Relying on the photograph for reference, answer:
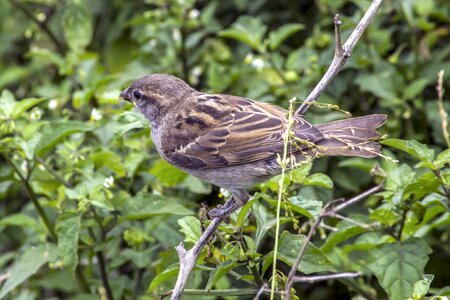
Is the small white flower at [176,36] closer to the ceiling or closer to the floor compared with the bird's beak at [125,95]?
closer to the floor

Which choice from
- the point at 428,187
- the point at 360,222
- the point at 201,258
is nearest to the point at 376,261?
the point at 360,222

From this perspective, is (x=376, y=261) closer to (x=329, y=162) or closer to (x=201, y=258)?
(x=201, y=258)

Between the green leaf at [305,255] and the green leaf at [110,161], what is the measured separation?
1.12 metres

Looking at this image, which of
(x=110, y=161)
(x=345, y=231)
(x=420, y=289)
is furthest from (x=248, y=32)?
(x=420, y=289)

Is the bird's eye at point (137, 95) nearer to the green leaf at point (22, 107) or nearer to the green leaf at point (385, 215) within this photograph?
the green leaf at point (22, 107)

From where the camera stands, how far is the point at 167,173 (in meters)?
4.16

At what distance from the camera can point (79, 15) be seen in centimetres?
590

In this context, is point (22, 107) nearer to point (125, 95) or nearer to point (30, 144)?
point (30, 144)

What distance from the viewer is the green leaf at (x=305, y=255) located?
321cm

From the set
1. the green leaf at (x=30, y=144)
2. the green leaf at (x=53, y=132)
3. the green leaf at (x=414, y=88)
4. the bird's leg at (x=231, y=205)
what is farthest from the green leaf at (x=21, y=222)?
the green leaf at (x=414, y=88)

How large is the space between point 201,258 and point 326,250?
2.16 ft

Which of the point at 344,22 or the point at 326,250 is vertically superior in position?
the point at 344,22

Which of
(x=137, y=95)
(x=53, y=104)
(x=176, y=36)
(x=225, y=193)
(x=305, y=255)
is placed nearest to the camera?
(x=305, y=255)

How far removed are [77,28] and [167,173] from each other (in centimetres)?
211
